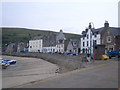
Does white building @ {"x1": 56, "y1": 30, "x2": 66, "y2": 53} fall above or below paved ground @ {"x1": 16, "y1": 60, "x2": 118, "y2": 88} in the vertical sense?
above

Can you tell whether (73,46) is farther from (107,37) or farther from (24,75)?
(24,75)

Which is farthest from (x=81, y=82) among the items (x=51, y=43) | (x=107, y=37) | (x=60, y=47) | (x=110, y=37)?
(x=51, y=43)

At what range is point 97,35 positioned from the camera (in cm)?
4672

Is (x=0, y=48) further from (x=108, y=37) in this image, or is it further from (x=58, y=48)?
(x=108, y=37)

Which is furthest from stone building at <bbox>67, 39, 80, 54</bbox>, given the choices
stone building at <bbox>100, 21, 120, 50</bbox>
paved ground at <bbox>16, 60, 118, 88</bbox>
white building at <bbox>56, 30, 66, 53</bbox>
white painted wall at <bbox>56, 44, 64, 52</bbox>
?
paved ground at <bbox>16, 60, 118, 88</bbox>

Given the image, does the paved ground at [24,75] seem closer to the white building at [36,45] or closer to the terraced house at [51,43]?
the terraced house at [51,43]

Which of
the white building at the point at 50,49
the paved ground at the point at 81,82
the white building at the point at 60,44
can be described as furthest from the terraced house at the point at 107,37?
the white building at the point at 50,49

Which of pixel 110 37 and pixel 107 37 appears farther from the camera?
pixel 107 37

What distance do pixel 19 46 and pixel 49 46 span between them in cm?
3844

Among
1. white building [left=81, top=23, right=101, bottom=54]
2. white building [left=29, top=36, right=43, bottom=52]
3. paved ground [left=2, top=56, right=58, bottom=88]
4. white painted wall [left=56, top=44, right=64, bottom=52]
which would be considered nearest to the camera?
paved ground [left=2, top=56, right=58, bottom=88]

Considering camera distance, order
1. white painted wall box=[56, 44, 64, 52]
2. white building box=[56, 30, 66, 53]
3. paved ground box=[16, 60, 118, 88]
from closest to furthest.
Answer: paved ground box=[16, 60, 118, 88]
white building box=[56, 30, 66, 53]
white painted wall box=[56, 44, 64, 52]

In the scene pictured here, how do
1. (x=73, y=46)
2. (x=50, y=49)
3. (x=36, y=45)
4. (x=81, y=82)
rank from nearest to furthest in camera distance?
(x=81, y=82), (x=73, y=46), (x=50, y=49), (x=36, y=45)

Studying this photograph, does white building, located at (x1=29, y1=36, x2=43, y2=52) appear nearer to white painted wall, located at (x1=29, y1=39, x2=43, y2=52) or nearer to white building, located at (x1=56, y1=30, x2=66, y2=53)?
white painted wall, located at (x1=29, y1=39, x2=43, y2=52)

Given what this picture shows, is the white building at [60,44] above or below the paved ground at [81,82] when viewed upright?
above
